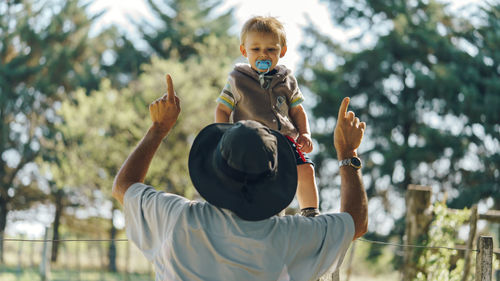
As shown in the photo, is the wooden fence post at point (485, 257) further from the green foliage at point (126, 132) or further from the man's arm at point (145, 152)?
the green foliage at point (126, 132)

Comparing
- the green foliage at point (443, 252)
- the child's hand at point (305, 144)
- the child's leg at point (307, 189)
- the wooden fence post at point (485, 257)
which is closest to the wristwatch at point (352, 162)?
the child's leg at point (307, 189)

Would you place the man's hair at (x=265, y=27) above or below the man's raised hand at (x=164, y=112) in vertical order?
above

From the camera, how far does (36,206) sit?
2275cm

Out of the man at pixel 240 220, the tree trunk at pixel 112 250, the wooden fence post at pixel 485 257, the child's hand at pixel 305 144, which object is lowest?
the tree trunk at pixel 112 250

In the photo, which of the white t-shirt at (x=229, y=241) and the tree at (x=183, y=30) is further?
the tree at (x=183, y=30)

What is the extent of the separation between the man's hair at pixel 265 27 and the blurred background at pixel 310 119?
516 inches

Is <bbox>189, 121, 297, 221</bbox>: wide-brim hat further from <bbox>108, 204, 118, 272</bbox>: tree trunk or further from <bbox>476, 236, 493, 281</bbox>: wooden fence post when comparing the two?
<bbox>108, 204, 118, 272</bbox>: tree trunk

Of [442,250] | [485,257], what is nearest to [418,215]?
[442,250]

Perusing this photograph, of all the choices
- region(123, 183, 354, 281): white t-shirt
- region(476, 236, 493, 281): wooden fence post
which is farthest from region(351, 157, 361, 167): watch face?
region(476, 236, 493, 281): wooden fence post

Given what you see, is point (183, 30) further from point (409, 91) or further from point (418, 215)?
point (418, 215)

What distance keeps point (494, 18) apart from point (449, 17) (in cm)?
142

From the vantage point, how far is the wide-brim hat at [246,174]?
1.79m

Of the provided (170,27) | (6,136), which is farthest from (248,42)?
(170,27)

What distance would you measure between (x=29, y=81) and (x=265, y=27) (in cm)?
2122
